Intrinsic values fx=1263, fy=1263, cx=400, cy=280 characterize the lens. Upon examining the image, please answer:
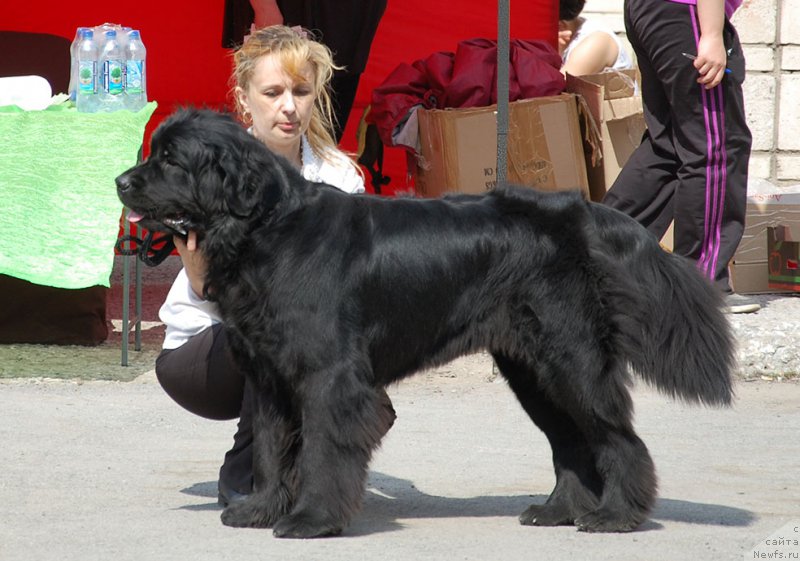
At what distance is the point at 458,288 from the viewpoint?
3652 millimetres

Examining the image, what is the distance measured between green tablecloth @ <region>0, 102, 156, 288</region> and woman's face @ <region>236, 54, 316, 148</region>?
162 cm

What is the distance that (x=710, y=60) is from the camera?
18.6 ft

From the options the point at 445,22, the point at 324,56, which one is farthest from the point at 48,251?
the point at 445,22

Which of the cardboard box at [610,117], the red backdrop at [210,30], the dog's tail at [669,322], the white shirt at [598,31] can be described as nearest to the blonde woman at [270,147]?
the dog's tail at [669,322]

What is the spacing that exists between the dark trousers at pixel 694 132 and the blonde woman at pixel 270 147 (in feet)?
7.18

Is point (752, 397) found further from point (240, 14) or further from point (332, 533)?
point (240, 14)

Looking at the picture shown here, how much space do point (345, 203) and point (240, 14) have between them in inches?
176

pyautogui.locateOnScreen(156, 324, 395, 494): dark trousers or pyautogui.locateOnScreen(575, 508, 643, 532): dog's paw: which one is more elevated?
pyautogui.locateOnScreen(156, 324, 395, 494): dark trousers

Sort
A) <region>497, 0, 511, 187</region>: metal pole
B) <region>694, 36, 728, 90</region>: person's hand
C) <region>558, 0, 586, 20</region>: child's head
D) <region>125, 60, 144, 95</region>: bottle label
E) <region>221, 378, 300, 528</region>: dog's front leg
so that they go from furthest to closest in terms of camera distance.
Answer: <region>558, 0, 586, 20</region>: child's head → <region>125, 60, 144, 95</region>: bottle label → <region>497, 0, 511, 187</region>: metal pole → <region>694, 36, 728, 90</region>: person's hand → <region>221, 378, 300, 528</region>: dog's front leg

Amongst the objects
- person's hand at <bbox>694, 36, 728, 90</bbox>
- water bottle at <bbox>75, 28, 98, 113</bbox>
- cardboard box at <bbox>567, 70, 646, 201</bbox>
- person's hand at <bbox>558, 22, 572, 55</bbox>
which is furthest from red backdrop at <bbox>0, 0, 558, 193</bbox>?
person's hand at <bbox>694, 36, 728, 90</bbox>

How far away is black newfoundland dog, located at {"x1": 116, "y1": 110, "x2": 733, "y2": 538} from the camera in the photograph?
349 centimetres

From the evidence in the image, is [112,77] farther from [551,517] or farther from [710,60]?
[551,517]

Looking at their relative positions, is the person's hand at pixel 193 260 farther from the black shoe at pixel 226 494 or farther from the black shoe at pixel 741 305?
the black shoe at pixel 741 305

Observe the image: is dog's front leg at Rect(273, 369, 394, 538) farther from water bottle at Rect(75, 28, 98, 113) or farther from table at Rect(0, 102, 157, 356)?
water bottle at Rect(75, 28, 98, 113)
